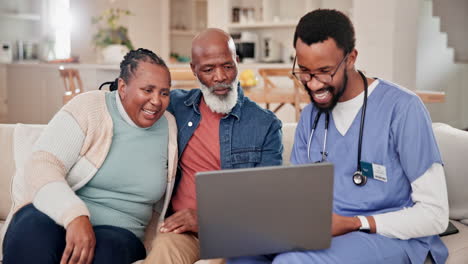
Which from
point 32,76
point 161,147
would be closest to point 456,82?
point 32,76

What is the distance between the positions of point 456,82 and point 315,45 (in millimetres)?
6925

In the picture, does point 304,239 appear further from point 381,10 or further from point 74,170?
point 381,10

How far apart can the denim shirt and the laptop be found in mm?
644

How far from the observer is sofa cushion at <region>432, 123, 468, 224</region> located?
6.27 feet

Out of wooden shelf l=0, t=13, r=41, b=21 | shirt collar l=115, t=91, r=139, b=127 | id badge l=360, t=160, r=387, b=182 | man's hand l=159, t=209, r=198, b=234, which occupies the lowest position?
man's hand l=159, t=209, r=198, b=234

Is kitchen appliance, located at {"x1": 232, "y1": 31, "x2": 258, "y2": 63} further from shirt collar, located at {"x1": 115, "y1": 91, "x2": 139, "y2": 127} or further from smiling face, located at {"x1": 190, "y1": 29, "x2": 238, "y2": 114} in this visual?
shirt collar, located at {"x1": 115, "y1": 91, "x2": 139, "y2": 127}

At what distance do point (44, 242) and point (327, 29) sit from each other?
1.03 meters

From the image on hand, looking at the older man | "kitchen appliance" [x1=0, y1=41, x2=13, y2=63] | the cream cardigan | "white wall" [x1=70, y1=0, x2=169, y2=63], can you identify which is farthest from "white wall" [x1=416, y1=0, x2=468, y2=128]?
the cream cardigan

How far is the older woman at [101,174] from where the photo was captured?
1.56m

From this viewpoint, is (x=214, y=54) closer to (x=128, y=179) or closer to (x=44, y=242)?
(x=128, y=179)

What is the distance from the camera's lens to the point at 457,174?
1914 millimetres

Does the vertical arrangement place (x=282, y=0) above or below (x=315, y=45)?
above

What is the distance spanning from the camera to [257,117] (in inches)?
78.4

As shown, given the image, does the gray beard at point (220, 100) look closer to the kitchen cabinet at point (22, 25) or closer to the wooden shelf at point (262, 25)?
the wooden shelf at point (262, 25)
